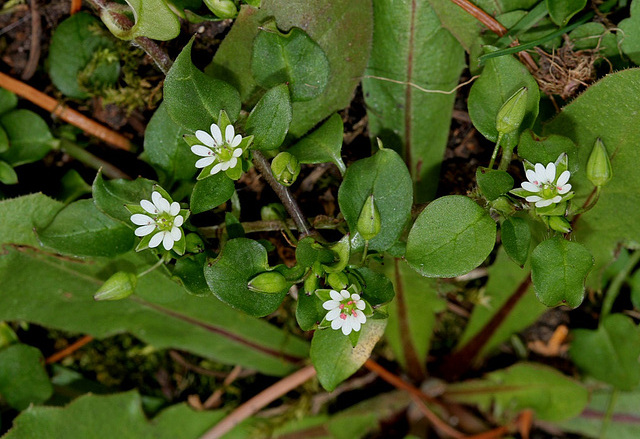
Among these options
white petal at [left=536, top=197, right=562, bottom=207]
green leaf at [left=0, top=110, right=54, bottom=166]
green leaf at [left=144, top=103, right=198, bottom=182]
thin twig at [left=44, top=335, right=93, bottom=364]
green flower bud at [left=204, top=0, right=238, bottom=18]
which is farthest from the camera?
thin twig at [left=44, top=335, right=93, bottom=364]

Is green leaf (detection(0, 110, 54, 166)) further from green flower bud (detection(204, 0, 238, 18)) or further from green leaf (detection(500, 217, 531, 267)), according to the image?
green leaf (detection(500, 217, 531, 267))

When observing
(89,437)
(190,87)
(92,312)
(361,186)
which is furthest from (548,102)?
(89,437)

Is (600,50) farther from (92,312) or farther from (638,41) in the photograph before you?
(92,312)

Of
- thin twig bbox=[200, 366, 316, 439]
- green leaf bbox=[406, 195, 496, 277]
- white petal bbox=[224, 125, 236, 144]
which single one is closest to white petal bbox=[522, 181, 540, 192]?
green leaf bbox=[406, 195, 496, 277]

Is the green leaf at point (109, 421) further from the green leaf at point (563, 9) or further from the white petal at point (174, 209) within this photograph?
the green leaf at point (563, 9)

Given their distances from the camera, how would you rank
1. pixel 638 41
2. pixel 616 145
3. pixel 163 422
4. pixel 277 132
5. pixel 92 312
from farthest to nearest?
pixel 163 422, pixel 92 312, pixel 638 41, pixel 616 145, pixel 277 132

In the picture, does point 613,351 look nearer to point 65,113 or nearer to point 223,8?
point 223,8

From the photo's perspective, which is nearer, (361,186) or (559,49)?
(361,186)
